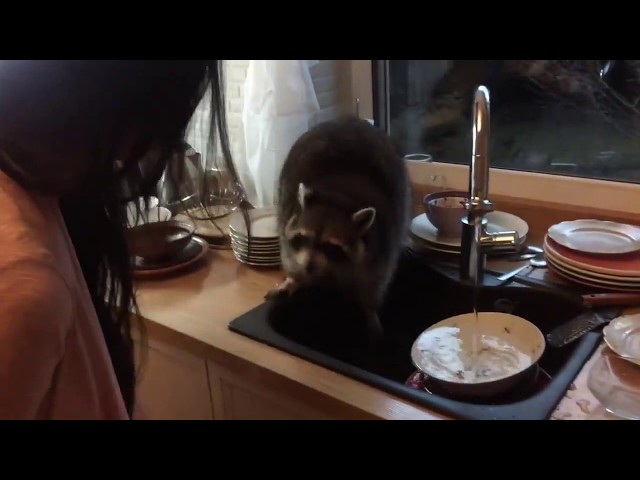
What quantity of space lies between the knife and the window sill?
370 mm

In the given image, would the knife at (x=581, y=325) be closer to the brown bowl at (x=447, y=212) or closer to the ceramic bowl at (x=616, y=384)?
the ceramic bowl at (x=616, y=384)

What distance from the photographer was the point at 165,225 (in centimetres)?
145

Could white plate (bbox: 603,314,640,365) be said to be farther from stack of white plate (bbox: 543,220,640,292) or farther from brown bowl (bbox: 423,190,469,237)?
brown bowl (bbox: 423,190,469,237)

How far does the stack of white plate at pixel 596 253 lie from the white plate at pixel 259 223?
23.9 inches

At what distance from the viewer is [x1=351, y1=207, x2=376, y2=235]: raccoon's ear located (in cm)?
126

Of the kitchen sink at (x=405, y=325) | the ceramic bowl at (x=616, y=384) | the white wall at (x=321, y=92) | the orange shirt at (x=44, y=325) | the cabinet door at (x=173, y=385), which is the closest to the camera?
the orange shirt at (x=44, y=325)

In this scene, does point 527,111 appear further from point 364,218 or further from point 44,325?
point 44,325

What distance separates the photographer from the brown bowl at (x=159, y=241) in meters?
1.38

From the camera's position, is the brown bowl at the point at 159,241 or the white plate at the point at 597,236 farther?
the brown bowl at the point at 159,241

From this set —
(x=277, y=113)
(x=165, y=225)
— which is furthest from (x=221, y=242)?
(x=277, y=113)

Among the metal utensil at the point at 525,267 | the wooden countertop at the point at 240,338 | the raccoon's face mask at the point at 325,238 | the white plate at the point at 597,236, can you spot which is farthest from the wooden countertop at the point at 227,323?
the white plate at the point at 597,236
